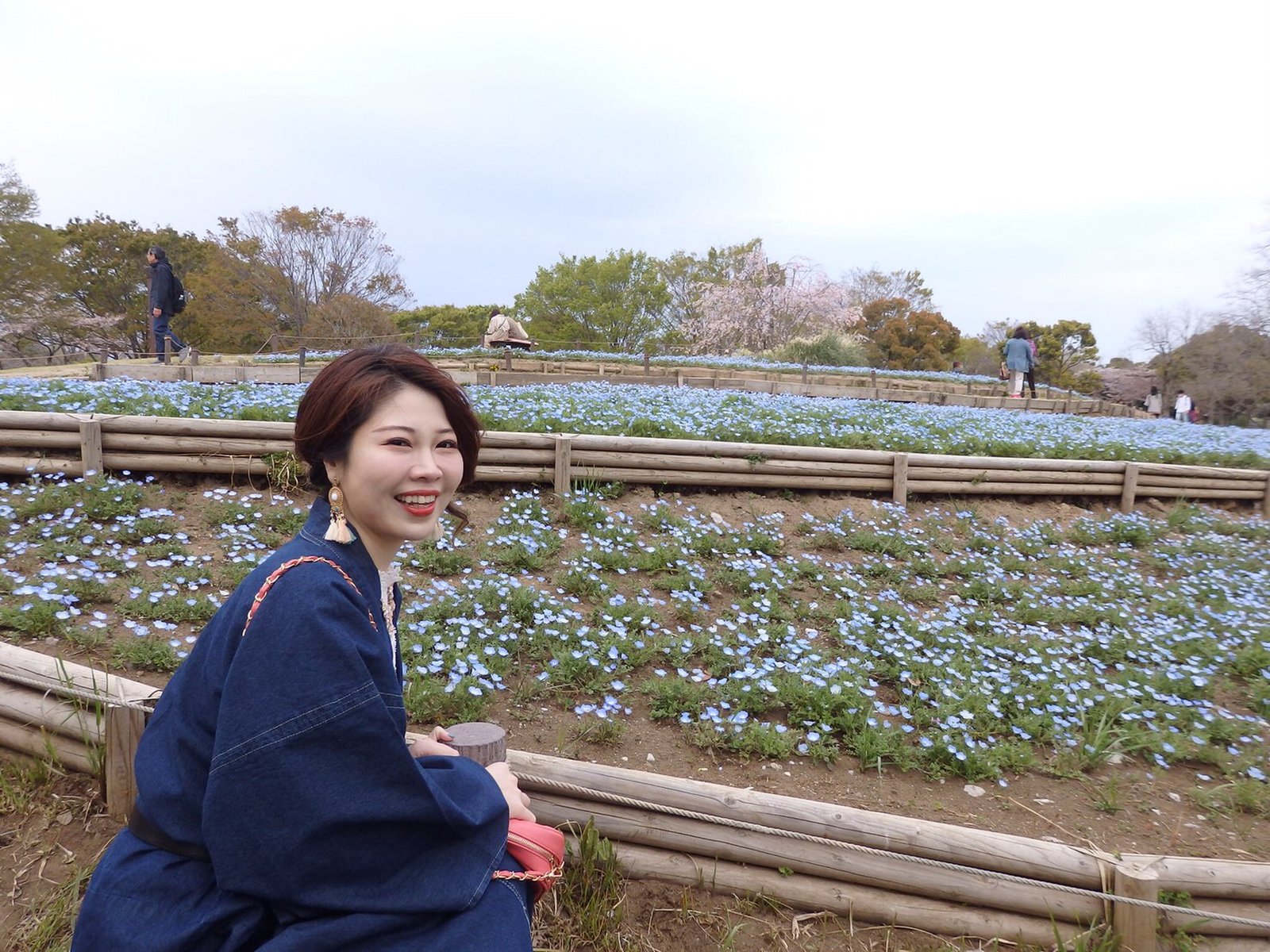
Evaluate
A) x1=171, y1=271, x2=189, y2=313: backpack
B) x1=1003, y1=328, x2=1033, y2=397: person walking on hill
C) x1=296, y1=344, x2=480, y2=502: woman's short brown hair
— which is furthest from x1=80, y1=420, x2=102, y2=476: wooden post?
Answer: x1=1003, y1=328, x2=1033, y2=397: person walking on hill

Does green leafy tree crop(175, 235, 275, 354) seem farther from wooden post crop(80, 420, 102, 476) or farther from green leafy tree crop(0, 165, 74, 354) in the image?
wooden post crop(80, 420, 102, 476)

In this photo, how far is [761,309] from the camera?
3500 centimetres

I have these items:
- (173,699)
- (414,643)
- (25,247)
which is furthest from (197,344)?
(173,699)

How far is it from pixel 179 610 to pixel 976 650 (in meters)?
4.44

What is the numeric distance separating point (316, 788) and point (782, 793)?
229 centimetres

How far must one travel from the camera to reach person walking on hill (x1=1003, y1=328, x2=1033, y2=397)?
16.8m

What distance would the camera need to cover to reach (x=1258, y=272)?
25.1 metres

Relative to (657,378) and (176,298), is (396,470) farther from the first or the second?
(657,378)

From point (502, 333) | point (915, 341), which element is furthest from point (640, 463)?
point (915, 341)

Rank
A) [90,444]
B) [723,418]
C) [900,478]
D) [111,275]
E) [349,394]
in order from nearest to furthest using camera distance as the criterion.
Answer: [349,394], [90,444], [900,478], [723,418], [111,275]

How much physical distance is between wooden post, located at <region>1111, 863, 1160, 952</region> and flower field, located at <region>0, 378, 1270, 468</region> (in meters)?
4.62

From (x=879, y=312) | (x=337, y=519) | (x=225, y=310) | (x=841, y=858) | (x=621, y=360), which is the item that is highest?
(x=879, y=312)

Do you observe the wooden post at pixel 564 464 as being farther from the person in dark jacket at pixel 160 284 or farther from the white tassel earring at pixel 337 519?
the person in dark jacket at pixel 160 284

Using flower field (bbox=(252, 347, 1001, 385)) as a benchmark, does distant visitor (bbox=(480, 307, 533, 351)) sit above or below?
above
